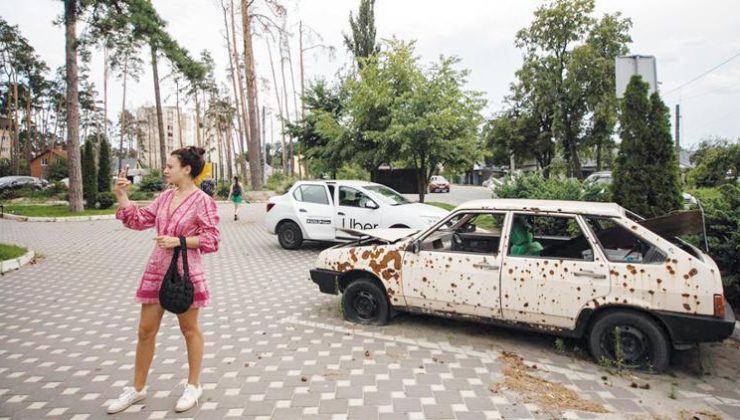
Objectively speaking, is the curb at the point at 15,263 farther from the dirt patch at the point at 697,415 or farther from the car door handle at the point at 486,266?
the dirt patch at the point at 697,415

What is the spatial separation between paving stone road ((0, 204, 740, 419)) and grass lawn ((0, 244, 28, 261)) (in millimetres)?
2416

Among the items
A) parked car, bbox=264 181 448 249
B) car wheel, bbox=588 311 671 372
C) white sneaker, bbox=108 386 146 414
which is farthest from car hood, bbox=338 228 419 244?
parked car, bbox=264 181 448 249

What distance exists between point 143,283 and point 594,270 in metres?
3.95

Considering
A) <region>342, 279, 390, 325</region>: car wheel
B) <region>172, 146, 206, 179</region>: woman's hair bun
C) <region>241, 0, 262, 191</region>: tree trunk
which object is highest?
<region>241, 0, 262, 191</region>: tree trunk

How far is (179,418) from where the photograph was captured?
3516 mm

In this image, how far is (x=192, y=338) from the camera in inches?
142

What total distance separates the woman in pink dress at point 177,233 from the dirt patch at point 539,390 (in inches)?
102

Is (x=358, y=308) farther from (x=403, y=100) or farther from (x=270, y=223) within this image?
(x=403, y=100)

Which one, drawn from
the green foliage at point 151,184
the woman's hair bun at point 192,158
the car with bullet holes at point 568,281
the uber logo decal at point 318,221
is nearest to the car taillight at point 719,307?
the car with bullet holes at point 568,281

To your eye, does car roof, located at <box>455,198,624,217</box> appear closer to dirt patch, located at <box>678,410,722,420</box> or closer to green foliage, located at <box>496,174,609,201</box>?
dirt patch, located at <box>678,410,722,420</box>

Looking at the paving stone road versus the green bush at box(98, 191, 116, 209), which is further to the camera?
the green bush at box(98, 191, 116, 209)

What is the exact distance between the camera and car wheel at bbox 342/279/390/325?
5578 mm

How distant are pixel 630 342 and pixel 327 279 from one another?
133 inches

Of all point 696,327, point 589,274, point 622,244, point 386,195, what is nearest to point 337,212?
point 386,195
